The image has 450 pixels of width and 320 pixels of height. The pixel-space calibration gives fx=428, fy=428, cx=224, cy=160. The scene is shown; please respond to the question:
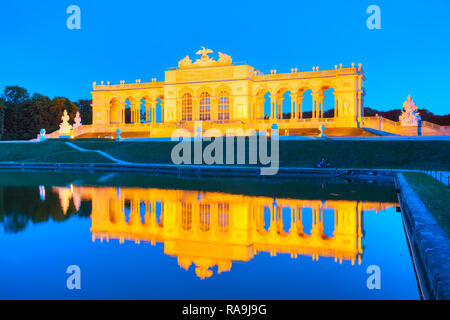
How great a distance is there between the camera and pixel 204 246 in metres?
10.8

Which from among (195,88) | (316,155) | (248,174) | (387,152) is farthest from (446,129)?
(195,88)

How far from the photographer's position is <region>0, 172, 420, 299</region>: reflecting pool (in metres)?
7.81

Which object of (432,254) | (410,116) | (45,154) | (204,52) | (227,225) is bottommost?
(227,225)

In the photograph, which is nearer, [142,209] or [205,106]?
[142,209]

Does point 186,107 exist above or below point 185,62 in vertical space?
below

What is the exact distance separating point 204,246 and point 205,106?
1980 inches

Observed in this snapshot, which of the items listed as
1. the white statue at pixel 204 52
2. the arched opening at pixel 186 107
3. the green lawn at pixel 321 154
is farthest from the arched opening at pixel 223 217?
the arched opening at pixel 186 107

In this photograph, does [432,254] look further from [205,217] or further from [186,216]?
[186,216]
